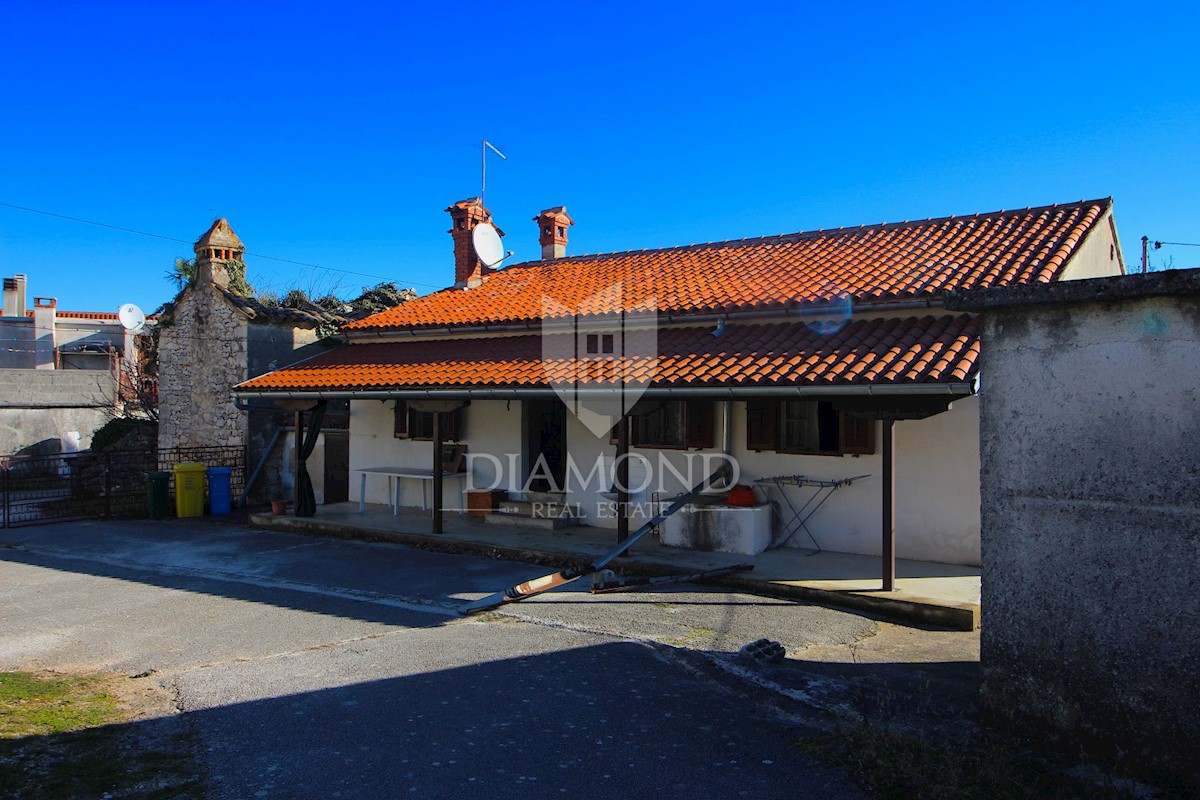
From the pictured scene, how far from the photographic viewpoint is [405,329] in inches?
534

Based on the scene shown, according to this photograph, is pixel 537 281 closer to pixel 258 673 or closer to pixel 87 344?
pixel 258 673

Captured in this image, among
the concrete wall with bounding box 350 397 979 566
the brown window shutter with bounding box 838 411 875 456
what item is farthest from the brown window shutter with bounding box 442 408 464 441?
the brown window shutter with bounding box 838 411 875 456

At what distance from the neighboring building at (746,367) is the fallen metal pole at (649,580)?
5.67 feet

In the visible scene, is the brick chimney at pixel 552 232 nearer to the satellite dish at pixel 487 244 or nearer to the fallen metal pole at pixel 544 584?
the satellite dish at pixel 487 244

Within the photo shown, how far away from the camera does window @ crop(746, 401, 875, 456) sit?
9328 mm

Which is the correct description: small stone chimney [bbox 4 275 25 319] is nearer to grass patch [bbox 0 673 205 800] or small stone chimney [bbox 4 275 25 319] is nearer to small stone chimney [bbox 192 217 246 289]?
small stone chimney [bbox 192 217 246 289]

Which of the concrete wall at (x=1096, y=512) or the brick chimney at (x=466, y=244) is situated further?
the brick chimney at (x=466, y=244)

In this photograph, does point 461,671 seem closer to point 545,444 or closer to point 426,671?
point 426,671

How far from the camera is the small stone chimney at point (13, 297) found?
31.4m

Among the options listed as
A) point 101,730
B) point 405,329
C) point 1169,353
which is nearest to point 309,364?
point 405,329

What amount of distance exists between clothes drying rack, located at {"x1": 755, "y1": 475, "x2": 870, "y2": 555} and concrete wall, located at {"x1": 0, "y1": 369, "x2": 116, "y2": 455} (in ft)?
64.8

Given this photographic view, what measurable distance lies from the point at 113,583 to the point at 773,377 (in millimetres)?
7726

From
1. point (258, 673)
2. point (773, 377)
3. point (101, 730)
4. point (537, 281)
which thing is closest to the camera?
point (101, 730)

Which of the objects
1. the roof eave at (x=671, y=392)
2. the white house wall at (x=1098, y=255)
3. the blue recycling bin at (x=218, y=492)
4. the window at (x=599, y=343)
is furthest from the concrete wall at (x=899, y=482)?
the blue recycling bin at (x=218, y=492)
